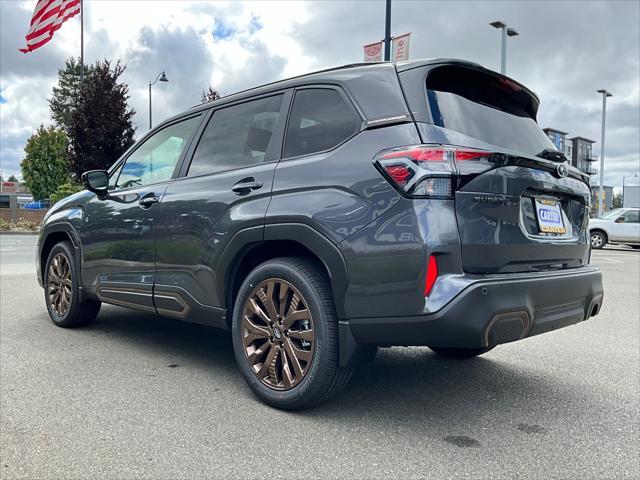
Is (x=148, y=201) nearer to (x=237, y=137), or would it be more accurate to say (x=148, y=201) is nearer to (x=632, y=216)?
(x=237, y=137)

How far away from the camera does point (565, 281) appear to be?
301 centimetres

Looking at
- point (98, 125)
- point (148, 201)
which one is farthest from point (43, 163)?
point (148, 201)

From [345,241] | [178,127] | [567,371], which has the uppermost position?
[178,127]

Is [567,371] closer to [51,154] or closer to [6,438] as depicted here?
[6,438]

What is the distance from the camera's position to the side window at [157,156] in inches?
164

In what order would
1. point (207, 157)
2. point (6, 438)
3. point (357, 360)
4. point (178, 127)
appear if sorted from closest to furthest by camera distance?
point (6, 438), point (357, 360), point (207, 157), point (178, 127)

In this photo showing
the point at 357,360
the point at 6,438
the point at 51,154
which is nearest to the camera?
the point at 6,438

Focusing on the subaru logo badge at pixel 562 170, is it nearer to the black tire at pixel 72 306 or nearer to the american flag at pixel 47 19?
the black tire at pixel 72 306

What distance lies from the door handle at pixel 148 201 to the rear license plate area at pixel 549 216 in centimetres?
254

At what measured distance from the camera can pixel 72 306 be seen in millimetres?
4992

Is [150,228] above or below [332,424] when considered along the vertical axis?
above

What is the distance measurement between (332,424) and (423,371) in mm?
1198

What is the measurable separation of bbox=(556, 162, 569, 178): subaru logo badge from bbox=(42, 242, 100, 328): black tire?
391cm

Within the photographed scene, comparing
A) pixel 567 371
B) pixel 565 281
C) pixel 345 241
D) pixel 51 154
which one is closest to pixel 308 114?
pixel 345 241
